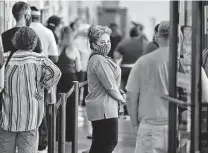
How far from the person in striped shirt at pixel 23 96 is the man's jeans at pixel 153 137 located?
108 centimetres

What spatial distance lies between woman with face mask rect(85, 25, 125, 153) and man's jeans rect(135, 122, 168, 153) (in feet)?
3.04

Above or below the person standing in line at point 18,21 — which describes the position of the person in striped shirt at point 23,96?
below

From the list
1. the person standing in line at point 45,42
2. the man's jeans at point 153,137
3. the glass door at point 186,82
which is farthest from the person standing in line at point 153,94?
the person standing in line at point 45,42

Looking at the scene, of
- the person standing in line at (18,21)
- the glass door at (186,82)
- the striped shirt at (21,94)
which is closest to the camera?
the glass door at (186,82)

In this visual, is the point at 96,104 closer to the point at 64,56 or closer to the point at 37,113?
the point at 37,113

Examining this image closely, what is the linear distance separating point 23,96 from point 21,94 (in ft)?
0.09

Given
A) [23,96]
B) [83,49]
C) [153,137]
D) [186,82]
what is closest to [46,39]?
[23,96]

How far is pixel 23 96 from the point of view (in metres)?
5.73

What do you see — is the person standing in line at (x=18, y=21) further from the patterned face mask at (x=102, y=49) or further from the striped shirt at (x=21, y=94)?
the striped shirt at (x=21, y=94)

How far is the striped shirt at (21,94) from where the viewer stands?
5.72 meters

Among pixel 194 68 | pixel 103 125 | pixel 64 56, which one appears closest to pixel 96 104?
pixel 103 125

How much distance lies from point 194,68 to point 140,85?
94 centimetres

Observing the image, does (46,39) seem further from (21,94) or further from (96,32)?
(21,94)

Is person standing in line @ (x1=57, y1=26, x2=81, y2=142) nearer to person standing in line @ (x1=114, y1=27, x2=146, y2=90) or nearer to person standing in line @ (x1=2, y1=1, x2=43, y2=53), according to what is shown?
person standing in line @ (x1=2, y1=1, x2=43, y2=53)
